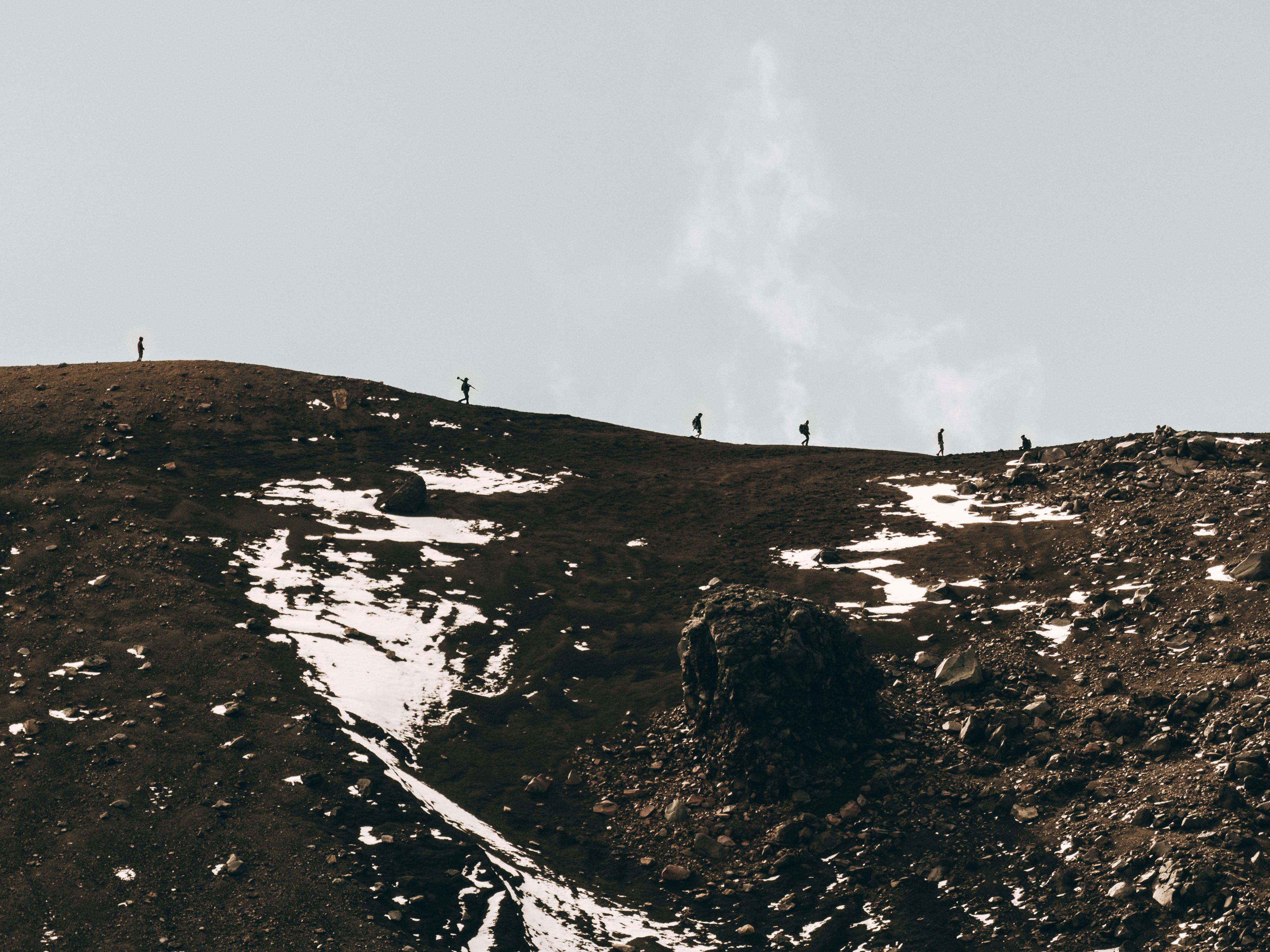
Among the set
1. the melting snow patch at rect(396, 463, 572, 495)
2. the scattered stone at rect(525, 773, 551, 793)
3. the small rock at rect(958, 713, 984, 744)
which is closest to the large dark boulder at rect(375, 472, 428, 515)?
the melting snow patch at rect(396, 463, 572, 495)

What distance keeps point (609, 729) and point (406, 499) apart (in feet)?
57.0

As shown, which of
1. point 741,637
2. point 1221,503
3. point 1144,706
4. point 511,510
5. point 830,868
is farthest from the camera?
point 511,510

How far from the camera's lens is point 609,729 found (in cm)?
3188

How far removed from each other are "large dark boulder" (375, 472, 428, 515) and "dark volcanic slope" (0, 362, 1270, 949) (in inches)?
59.1

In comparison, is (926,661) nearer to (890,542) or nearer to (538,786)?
(890,542)

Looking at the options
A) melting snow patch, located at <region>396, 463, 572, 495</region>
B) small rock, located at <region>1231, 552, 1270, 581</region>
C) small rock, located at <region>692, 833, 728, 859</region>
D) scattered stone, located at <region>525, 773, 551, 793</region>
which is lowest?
small rock, located at <region>692, 833, 728, 859</region>

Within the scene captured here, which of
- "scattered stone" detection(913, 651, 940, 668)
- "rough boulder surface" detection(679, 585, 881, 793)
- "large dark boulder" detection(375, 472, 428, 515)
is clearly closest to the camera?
"rough boulder surface" detection(679, 585, 881, 793)

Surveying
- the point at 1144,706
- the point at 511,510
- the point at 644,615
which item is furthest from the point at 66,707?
the point at 1144,706

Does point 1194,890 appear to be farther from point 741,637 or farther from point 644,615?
point 644,615

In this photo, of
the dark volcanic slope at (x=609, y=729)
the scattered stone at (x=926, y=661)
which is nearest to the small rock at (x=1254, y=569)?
the dark volcanic slope at (x=609, y=729)

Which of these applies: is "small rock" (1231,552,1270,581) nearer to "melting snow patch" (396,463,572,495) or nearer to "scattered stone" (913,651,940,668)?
"scattered stone" (913,651,940,668)

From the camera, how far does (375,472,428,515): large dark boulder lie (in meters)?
45.2

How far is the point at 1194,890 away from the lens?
21.0m

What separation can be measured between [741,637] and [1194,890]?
41.6ft
